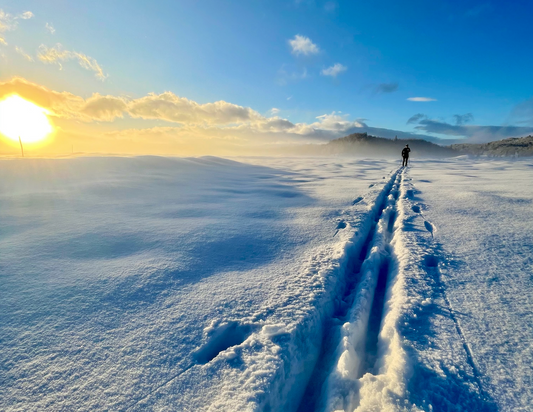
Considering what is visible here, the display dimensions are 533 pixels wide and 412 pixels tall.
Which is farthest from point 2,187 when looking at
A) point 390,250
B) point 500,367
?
point 500,367

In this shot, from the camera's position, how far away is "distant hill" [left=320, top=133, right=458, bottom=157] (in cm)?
11711

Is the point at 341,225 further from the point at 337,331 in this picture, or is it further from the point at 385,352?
the point at 385,352

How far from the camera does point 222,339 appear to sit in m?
2.41

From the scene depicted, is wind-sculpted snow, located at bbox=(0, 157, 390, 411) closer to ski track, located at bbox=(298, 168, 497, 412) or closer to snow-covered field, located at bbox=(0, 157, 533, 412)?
snow-covered field, located at bbox=(0, 157, 533, 412)

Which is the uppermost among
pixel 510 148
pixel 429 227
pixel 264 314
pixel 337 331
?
pixel 510 148

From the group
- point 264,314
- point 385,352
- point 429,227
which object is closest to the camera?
point 385,352

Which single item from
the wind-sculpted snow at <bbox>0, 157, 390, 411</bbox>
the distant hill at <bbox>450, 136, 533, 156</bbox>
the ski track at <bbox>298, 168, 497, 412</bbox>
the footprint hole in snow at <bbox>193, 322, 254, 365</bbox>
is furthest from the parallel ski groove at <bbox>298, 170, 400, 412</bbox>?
the distant hill at <bbox>450, 136, 533, 156</bbox>

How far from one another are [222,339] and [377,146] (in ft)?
491

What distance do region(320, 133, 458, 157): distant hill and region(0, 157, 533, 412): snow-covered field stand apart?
12337 cm

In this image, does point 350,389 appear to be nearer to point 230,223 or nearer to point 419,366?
point 419,366

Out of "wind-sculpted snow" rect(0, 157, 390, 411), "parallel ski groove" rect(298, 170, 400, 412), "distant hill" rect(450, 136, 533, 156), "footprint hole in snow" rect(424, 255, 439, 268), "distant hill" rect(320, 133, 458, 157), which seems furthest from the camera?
"distant hill" rect(320, 133, 458, 157)

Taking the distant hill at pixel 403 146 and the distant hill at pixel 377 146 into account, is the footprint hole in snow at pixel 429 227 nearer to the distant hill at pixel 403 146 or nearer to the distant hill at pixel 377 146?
the distant hill at pixel 403 146

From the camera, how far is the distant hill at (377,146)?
117106mm

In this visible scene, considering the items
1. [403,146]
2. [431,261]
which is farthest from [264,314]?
[403,146]
